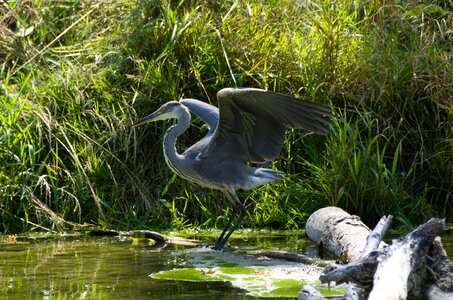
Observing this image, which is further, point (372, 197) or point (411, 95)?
point (411, 95)

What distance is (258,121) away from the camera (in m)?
6.23

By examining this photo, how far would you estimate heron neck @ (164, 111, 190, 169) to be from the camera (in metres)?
6.39

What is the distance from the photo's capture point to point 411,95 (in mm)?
7520

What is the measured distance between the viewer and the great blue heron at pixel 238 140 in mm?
5984

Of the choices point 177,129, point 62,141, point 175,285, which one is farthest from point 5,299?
point 62,141

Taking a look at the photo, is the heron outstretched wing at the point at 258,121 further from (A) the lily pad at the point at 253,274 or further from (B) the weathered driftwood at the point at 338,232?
(A) the lily pad at the point at 253,274

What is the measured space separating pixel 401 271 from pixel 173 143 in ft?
9.89

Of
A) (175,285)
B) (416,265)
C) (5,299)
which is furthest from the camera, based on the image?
(175,285)

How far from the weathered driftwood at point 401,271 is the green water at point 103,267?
71 cm

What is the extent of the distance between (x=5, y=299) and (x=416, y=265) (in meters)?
1.93

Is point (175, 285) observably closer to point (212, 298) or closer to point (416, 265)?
point (212, 298)

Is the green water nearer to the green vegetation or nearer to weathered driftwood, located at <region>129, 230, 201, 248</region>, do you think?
weathered driftwood, located at <region>129, 230, 201, 248</region>

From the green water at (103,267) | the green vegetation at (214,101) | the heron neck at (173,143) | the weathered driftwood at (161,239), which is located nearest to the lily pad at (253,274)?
the green water at (103,267)

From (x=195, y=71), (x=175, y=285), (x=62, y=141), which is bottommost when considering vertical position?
(x=175, y=285)
